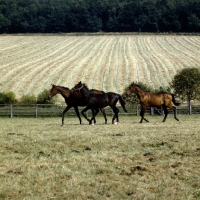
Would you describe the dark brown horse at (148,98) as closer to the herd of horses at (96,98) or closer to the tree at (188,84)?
the herd of horses at (96,98)

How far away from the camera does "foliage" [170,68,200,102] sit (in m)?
42.2

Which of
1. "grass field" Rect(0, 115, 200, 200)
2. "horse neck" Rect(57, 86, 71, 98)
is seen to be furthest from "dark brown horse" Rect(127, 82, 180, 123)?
"grass field" Rect(0, 115, 200, 200)

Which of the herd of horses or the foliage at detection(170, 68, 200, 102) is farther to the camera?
the foliage at detection(170, 68, 200, 102)

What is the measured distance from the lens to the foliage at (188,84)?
138 feet

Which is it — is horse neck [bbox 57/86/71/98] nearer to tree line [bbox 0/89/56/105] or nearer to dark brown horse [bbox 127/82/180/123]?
dark brown horse [bbox 127/82/180/123]

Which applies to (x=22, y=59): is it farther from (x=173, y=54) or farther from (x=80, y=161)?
→ (x=80, y=161)

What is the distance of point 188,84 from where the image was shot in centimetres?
4212

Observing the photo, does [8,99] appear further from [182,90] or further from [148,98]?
[148,98]

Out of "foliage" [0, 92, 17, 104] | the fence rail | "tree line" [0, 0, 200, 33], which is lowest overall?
the fence rail

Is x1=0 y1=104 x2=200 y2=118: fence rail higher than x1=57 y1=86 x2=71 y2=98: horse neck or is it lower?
lower

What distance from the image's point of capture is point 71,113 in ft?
122

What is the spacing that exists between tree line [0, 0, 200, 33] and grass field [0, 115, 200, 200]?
104844mm

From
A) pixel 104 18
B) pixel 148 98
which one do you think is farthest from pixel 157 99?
pixel 104 18

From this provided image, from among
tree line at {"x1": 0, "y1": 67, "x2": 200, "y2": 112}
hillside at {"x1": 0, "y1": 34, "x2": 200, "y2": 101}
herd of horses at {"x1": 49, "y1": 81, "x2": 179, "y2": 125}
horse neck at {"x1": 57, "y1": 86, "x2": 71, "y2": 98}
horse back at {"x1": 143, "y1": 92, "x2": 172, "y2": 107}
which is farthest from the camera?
hillside at {"x1": 0, "y1": 34, "x2": 200, "y2": 101}
